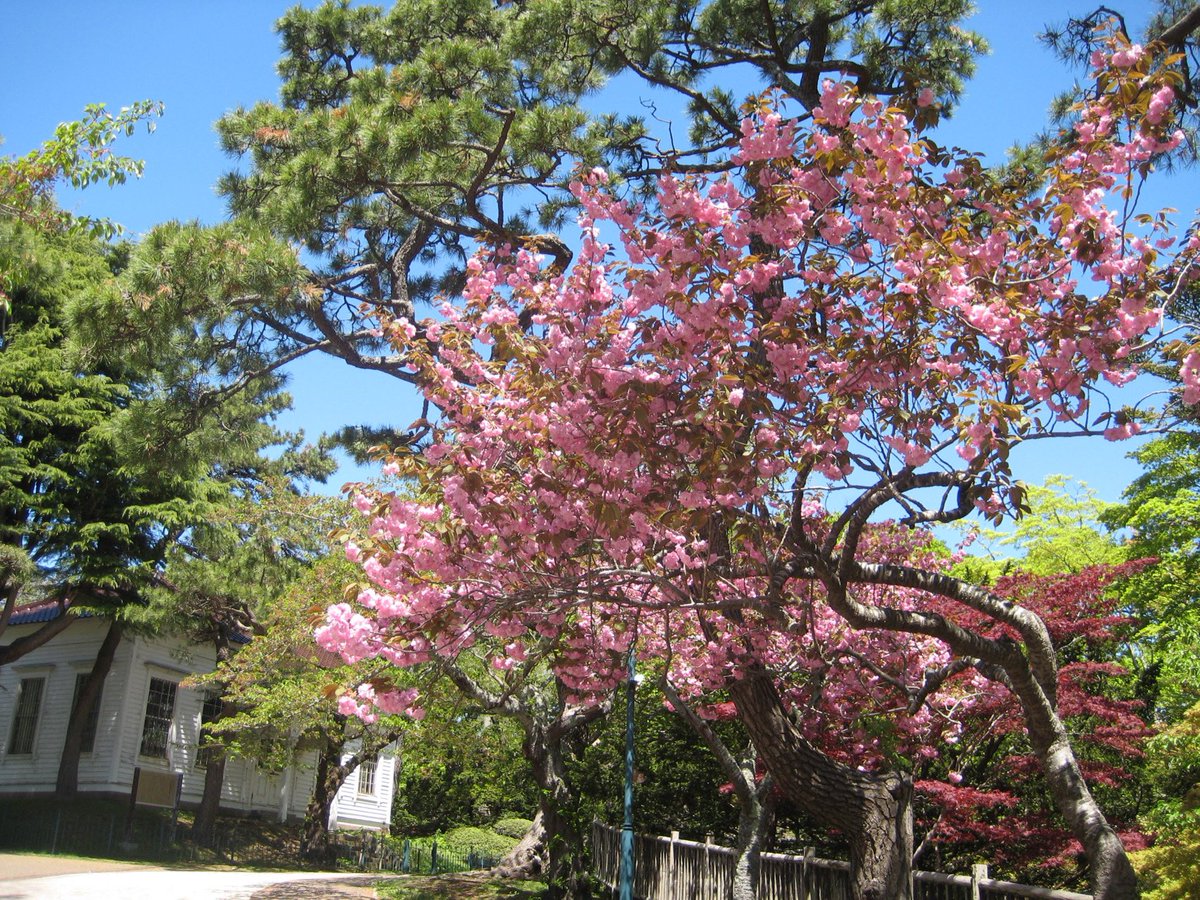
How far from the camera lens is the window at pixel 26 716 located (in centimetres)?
2183

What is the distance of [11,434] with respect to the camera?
1812 cm

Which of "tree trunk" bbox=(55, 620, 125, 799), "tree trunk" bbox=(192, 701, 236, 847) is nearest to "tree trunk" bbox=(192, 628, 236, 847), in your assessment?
"tree trunk" bbox=(192, 701, 236, 847)

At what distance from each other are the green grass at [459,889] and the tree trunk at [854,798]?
21.8ft

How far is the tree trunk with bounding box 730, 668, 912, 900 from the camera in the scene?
273 inches

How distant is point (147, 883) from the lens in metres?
12.8

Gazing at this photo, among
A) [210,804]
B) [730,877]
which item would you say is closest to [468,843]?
[210,804]

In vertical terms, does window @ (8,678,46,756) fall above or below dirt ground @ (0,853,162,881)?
above

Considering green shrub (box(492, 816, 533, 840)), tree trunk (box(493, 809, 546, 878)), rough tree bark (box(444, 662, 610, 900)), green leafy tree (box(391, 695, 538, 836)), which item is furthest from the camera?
green shrub (box(492, 816, 533, 840))

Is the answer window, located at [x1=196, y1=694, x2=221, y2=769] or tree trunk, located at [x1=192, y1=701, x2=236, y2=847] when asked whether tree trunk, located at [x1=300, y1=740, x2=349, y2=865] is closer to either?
tree trunk, located at [x1=192, y1=701, x2=236, y2=847]

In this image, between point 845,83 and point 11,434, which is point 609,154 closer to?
point 845,83

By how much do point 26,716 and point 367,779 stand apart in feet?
28.9

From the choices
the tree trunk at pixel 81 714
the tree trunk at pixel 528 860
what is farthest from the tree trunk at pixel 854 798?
the tree trunk at pixel 81 714

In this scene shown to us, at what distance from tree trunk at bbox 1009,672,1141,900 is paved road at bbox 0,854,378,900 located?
33.6 feet

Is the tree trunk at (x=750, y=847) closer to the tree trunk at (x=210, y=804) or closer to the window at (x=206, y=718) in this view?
the tree trunk at (x=210, y=804)
